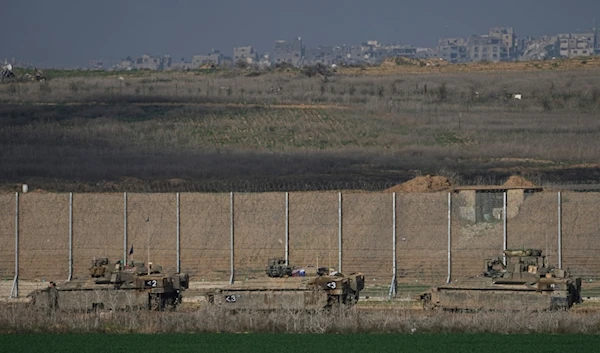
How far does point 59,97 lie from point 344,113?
55.5ft

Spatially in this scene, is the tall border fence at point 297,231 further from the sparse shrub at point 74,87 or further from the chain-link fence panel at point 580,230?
the sparse shrub at point 74,87

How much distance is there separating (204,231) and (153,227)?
4.93 feet

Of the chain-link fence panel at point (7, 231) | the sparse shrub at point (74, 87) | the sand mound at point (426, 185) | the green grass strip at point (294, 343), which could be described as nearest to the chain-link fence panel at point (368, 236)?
the sand mound at point (426, 185)

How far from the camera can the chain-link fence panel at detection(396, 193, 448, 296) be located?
40406mm

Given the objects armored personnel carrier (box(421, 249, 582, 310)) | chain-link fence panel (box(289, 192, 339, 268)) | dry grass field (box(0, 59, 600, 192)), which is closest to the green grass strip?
armored personnel carrier (box(421, 249, 582, 310))

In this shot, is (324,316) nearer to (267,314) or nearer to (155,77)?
(267,314)

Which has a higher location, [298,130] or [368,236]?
[298,130]

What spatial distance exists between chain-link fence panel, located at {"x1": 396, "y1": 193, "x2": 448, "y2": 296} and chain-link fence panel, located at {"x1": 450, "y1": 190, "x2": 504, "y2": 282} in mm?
531

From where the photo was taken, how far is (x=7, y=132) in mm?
74125

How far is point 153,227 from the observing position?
4222 centimetres

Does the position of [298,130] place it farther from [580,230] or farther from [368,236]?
[580,230]

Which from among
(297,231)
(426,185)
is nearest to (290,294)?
(297,231)

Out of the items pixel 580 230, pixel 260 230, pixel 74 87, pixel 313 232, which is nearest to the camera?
pixel 580 230

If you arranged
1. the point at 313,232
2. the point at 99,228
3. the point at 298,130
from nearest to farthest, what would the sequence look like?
the point at 313,232
the point at 99,228
the point at 298,130
